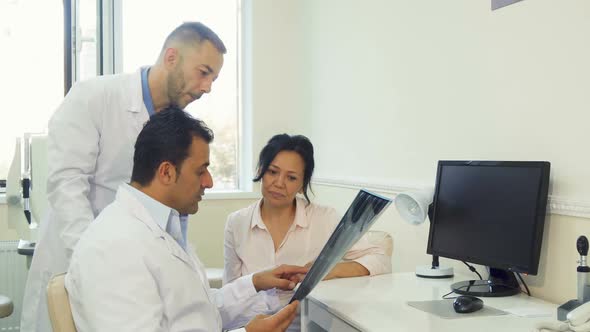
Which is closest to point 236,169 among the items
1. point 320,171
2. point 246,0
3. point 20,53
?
point 320,171

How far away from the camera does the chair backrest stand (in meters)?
1.23

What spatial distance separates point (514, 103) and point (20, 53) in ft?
9.28

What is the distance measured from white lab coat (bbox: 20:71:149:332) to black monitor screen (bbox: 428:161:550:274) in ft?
3.32

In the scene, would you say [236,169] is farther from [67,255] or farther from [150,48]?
[67,255]

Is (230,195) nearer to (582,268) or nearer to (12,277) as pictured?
(12,277)

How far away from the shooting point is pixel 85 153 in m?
1.92

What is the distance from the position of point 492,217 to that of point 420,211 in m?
0.25

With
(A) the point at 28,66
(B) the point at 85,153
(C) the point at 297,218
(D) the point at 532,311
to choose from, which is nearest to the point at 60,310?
(B) the point at 85,153

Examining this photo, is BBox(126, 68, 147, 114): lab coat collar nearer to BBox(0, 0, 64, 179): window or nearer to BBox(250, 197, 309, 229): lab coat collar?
BBox(250, 197, 309, 229): lab coat collar

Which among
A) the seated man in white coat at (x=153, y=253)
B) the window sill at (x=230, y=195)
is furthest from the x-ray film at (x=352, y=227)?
the window sill at (x=230, y=195)

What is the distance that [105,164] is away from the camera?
201 centimetres

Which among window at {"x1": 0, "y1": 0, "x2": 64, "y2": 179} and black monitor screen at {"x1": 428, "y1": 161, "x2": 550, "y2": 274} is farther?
window at {"x1": 0, "y1": 0, "x2": 64, "y2": 179}

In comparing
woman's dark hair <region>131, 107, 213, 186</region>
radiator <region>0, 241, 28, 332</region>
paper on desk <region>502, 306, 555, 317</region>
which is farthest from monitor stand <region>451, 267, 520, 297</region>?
radiator <region>0, 241, 28, 332</region>

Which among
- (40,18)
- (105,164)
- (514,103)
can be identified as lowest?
(105,164)
